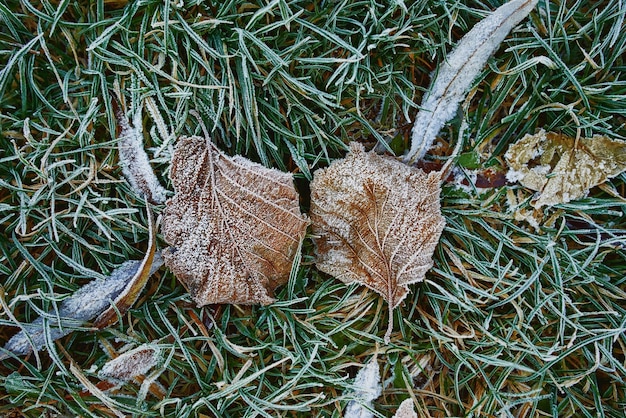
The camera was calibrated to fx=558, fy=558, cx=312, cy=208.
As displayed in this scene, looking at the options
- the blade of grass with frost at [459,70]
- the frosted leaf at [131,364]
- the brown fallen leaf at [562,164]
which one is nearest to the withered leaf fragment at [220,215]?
the frosted leaf at [131,364]

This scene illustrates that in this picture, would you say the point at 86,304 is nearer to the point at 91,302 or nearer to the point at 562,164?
the point at 91,302

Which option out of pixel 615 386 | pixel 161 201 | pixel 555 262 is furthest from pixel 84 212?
pixel 615 386

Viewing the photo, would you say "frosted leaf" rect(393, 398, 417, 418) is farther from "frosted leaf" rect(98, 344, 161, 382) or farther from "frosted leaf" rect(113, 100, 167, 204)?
"frosted leaf" rect(113, 100, 167, 204)

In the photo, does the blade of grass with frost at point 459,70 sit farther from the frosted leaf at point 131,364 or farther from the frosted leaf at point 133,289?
the frosted leaf at point 131,364

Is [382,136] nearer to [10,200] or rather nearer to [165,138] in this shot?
[165,138]

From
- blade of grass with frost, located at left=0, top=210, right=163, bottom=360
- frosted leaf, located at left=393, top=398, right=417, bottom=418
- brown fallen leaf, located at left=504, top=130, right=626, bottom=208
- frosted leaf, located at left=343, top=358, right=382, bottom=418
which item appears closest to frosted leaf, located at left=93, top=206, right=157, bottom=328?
blade of grass with frost, located at left=0, top=210, right=163, bottom=360
